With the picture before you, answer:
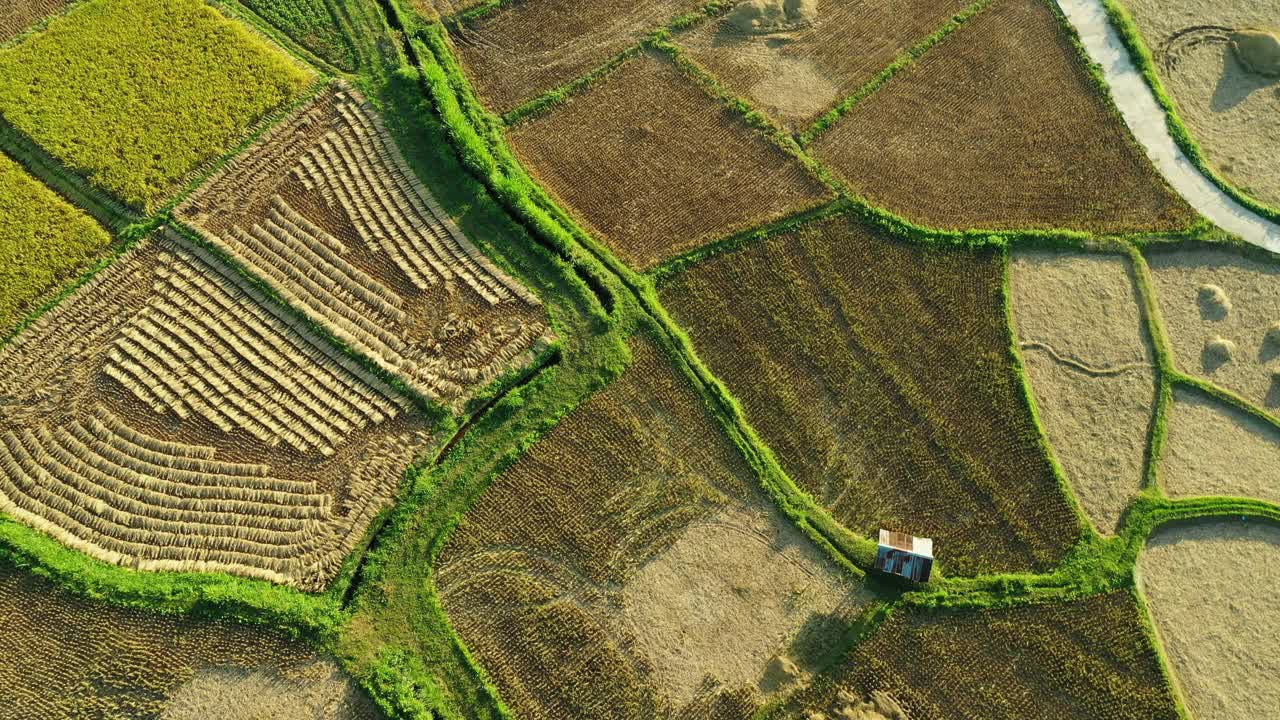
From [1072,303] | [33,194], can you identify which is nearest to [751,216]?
[1072,303]

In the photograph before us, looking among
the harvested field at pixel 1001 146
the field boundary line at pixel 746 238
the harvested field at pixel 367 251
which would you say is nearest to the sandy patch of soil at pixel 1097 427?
the harvested field at pixel 1001 146

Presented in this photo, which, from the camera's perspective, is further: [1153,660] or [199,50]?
[199,50]

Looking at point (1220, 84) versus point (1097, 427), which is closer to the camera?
point (1097, 427)

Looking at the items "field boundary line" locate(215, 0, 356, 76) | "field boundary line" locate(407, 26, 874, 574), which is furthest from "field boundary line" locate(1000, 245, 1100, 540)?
"field boundary line" locate(215, 0, 356, 76)

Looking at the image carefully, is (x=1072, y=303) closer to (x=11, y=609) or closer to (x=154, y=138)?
(x=154, y=138)

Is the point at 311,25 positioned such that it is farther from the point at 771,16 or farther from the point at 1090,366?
the point at 1090,366

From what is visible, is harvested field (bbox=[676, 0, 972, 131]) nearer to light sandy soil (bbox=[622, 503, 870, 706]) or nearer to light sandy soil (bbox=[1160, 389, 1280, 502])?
light sandy soil (bbox=[622, 503, 870, 706])

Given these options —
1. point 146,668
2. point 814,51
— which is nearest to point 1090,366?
point 814,51
